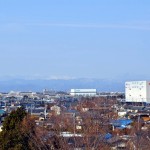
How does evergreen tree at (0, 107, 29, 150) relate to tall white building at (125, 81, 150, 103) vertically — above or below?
below

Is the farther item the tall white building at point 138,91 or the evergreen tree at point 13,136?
the tall white building at point 138,91

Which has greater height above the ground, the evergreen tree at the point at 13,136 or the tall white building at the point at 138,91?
the tall white building at the point at 138,91

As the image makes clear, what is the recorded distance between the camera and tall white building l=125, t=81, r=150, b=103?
61.2m

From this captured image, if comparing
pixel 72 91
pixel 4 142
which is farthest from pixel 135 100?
pixel 4 142

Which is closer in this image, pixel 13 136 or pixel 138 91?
pixel 13 136

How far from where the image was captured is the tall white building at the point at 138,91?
61.2m

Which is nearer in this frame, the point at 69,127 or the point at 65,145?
the point at 65,145

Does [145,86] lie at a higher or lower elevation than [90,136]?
higher

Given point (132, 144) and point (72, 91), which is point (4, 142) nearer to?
point (132, 144)

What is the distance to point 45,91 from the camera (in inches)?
4668

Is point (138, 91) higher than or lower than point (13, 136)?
higher

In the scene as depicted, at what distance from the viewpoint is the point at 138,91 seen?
205 ft

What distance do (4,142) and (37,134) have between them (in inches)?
90.5

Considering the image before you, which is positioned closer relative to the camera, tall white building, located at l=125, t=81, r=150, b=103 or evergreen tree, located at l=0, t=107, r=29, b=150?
evergreen tree, located at l=0, t=107, r=29, b=150
